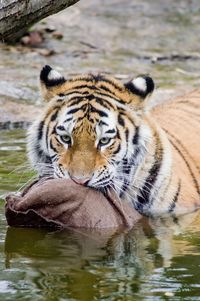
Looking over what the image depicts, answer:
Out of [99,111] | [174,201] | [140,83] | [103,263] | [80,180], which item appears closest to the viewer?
[103,263]

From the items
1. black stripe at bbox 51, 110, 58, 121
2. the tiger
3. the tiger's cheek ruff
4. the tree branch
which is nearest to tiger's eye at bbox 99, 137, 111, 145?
the tiger

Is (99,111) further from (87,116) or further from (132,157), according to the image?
(132,157)

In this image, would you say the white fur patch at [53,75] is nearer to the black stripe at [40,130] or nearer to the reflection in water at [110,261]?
the black stripe at [40,130]

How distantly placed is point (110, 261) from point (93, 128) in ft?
3.33

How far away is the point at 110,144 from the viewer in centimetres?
613

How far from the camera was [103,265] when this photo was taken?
5.28 m

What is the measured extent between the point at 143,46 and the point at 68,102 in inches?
291

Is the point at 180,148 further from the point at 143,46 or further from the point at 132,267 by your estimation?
the point at 143,46

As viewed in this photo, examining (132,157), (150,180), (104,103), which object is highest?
(104,103)

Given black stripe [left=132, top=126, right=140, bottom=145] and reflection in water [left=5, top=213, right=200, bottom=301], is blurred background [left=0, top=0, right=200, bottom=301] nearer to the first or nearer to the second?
reflection in water [left=5, top=213, right=200, bottom=301]

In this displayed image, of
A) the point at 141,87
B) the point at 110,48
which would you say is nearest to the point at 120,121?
the point at 141,87

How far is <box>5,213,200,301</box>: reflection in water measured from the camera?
4789 millimetres

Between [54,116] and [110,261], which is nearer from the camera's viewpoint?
[110,261]

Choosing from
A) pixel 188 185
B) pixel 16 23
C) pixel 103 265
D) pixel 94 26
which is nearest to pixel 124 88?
pixel 188 185
